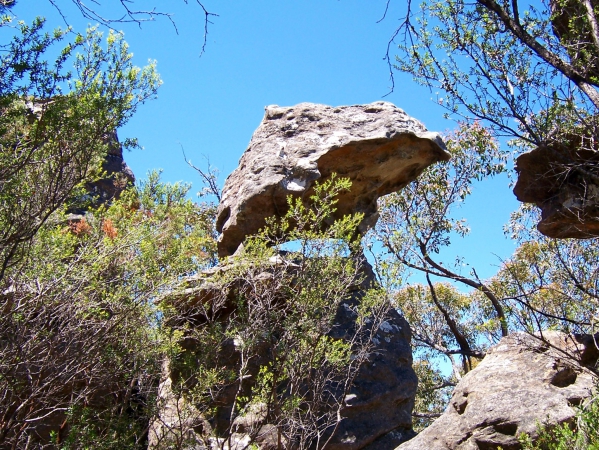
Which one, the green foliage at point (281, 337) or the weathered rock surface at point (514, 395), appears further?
the green foliage at point (281, 337)

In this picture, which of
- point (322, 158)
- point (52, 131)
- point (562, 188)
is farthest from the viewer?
point (562, 188)

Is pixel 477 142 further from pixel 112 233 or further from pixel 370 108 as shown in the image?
pixel 112 233

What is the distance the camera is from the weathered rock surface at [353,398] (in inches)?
244

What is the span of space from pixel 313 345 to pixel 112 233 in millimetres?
2746

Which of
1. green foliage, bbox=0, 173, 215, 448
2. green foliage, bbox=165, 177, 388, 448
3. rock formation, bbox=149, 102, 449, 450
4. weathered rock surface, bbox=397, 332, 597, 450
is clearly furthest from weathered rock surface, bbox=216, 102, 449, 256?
weathered rock surface, bbox=397, 332, 597, 450

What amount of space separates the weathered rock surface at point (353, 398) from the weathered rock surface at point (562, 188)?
8.57 feet

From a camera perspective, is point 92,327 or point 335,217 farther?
point 335,217

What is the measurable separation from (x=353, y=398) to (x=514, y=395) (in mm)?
1916

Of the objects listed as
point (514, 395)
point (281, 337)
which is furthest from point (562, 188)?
point (281, 337)

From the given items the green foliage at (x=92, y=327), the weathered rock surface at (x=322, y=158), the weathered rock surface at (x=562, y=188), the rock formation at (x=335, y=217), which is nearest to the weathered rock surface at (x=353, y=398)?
the rock formation at (x=335, y=217)

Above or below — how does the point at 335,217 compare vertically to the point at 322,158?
below

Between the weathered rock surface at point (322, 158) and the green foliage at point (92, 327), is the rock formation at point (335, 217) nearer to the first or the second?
the weathered rock surface at point (322, 158)

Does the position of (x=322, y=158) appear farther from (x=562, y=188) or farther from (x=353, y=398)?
(x=562, y=188)

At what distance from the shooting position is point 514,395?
6258mm
